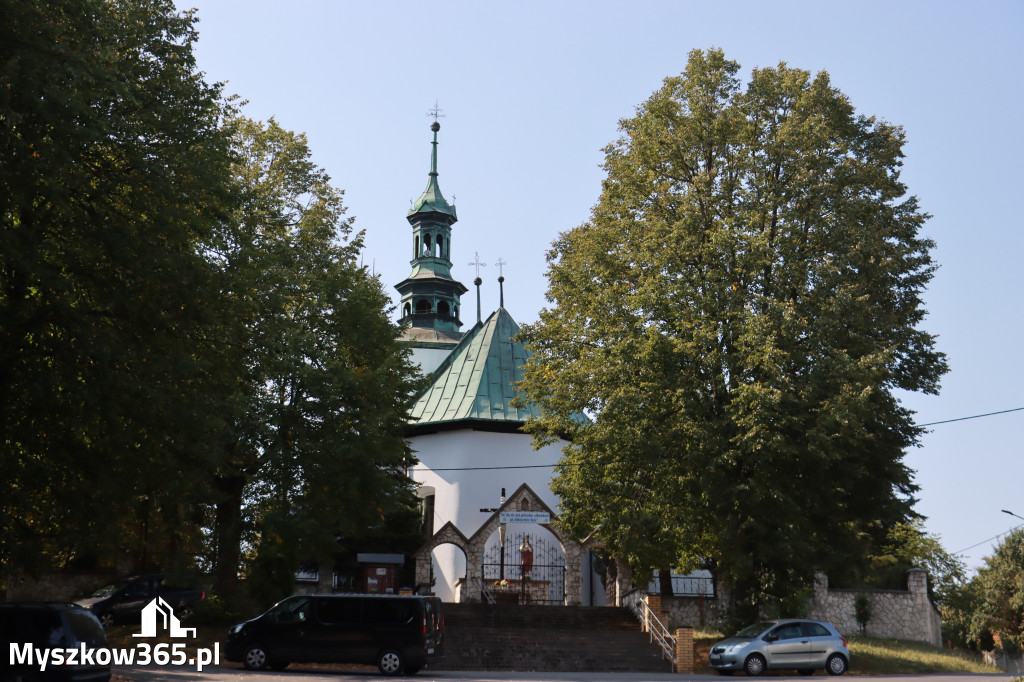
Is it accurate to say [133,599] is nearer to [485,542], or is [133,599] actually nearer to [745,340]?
[485,542]

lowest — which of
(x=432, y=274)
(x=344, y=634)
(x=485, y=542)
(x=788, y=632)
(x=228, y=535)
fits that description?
(x=788, y=632)

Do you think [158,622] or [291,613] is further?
[158,622]

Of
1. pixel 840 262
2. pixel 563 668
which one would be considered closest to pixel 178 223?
pixel 563 668

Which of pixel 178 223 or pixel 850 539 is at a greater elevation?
pixel 178 223

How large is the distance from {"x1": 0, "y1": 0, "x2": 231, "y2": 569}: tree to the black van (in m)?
3.51

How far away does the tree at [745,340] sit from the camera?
2142 centimetres

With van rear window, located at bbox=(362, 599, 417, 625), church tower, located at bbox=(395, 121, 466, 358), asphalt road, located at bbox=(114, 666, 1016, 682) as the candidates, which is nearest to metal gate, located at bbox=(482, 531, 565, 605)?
asphalt road, located at bbox=(114, 666, 1016, 682)

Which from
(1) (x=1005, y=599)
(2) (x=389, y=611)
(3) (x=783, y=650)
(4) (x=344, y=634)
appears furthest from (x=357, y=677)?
(1) (x=1005, y=599)

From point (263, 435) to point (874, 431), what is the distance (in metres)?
14.7

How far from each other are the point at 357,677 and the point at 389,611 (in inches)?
54.2

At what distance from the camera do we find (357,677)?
682 inches

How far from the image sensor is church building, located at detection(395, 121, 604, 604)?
30.8 metres

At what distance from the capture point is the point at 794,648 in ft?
68.0

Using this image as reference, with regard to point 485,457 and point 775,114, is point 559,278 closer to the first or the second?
point 775,114
